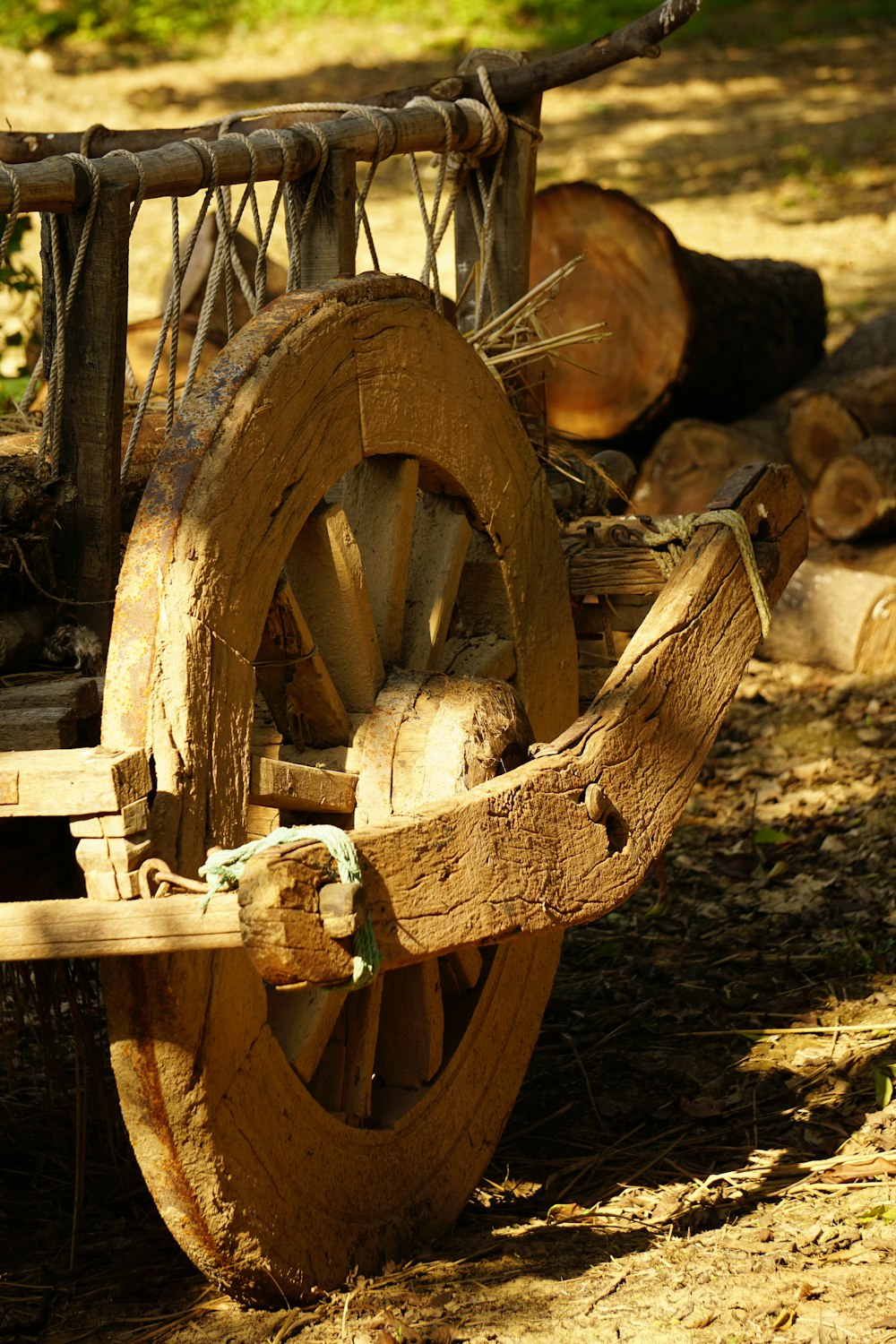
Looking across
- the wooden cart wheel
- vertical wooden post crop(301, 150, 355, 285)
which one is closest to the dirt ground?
the wooden cart wheel

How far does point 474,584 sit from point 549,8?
14671mm

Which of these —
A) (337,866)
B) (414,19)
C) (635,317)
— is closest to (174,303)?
(337,866)

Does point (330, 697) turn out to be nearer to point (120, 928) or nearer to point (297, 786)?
point (297, 786)

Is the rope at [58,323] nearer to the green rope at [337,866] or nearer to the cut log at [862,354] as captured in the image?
the green rope at [337,866]

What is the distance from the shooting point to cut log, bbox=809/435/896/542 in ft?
18.7

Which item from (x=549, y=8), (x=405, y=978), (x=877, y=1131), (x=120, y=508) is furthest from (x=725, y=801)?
(x=549, y=8)

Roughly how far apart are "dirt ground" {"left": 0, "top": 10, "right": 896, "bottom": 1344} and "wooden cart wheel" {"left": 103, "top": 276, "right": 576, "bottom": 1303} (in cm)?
21

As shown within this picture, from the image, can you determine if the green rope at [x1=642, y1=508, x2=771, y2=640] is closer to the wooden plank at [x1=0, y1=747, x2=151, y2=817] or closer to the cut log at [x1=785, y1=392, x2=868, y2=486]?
the wooden plank at [x1=0, y1=747, x2=151, y2=817]

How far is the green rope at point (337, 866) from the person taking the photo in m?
1.67

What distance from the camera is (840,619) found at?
537cm

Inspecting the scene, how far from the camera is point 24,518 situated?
2.10 metres

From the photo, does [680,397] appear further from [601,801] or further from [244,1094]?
[244,1094]

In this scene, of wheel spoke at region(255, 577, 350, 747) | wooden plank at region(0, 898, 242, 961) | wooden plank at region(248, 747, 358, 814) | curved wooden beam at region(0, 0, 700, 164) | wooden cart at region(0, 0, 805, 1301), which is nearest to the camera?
wooden plank at region(0, 898, 242, 961)

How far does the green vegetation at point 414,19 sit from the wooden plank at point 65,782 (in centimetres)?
1478
